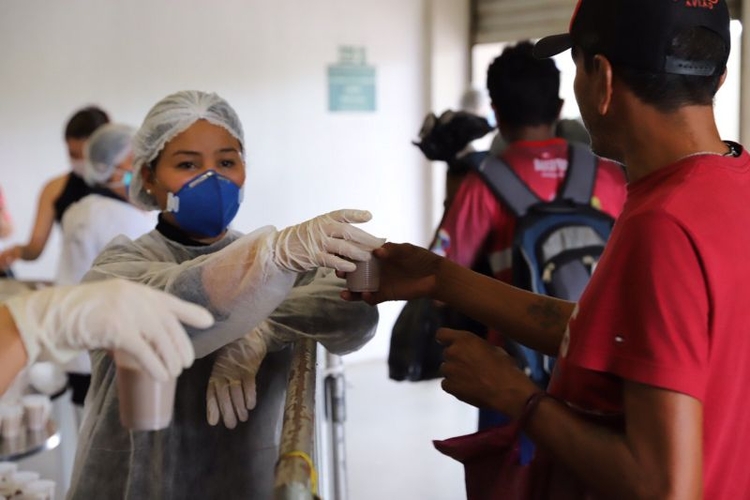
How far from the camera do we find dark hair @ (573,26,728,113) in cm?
124

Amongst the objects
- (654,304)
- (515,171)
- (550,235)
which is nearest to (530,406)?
(654,304)

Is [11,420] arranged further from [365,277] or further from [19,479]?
[365,277]

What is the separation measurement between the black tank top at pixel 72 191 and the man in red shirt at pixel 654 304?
2.97 meters

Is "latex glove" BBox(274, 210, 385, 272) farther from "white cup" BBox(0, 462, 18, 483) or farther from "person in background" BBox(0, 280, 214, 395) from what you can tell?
"white cup" BBox(0, 462, 18, 483)

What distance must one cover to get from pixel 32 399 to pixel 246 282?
5.78ft

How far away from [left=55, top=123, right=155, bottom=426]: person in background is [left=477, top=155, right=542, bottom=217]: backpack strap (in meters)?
1.28

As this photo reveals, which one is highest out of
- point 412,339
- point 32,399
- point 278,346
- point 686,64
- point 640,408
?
point 686,64

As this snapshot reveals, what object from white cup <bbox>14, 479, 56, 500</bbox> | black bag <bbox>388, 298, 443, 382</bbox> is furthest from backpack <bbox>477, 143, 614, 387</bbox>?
white cup <bbox>14, 479, 56, 500</bbox>

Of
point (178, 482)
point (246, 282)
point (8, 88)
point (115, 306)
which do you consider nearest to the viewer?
point (115, 306)

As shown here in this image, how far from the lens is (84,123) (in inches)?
165

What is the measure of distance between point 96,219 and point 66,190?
27.8 inches

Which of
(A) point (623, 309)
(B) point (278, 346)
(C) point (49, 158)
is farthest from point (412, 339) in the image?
(C) point (49, 158)

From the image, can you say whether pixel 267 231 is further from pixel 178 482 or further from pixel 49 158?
pixel 49 158

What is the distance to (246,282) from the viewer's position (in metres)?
1.50
